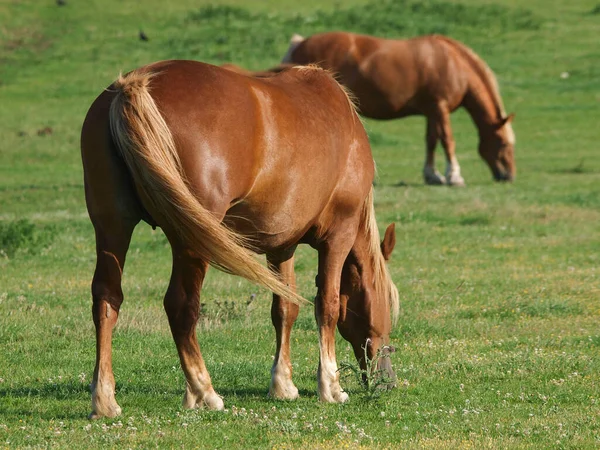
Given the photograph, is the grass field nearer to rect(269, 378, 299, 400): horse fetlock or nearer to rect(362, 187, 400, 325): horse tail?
rect(269, 378, 299, 400): horse fetlock

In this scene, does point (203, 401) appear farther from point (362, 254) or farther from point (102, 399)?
point (362, 254)

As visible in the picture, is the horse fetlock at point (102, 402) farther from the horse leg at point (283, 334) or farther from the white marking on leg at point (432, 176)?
the white marking on leg at point (432, 176)

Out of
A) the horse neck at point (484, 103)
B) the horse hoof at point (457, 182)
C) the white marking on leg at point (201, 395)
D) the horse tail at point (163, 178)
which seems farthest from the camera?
the horse neck at point (484, 103)

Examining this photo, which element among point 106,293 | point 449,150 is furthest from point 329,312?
point 449,150

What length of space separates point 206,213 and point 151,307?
4.32 m

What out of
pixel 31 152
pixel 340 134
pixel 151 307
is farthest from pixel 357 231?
pixel 31 152

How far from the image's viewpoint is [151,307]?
32.9 feet

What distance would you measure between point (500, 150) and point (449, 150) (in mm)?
1139

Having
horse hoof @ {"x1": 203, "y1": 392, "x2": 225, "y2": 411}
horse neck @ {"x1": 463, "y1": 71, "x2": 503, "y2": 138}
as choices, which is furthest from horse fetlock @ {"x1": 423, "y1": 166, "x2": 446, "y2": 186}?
horse hoof @ {"x1": 203, "y1": 392, "x2": 225, "y2": 411}

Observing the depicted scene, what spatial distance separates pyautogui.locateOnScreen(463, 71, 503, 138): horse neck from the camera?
21016mm

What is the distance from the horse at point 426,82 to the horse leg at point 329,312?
13.8m

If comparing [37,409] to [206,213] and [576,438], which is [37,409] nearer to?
[206,213]

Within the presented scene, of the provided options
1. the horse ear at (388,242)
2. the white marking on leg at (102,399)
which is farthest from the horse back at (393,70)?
the white marking on leg at (102,399)

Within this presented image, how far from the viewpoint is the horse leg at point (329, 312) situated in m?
6.96
